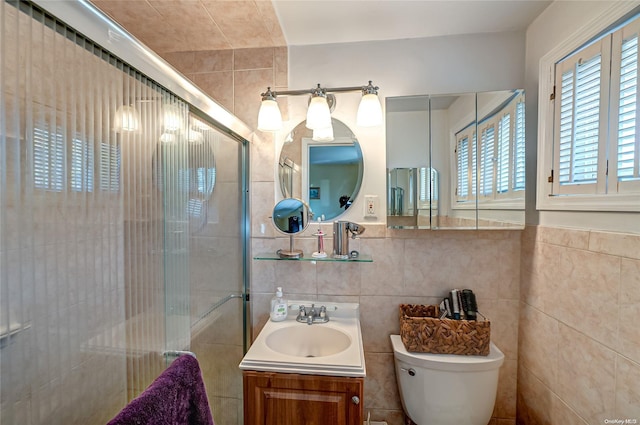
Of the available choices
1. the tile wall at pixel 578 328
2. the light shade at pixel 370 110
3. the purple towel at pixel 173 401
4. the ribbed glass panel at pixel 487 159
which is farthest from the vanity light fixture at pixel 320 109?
the purple towel at pixel 173 401

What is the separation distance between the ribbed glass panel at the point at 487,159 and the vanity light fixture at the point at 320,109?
1.70 feet

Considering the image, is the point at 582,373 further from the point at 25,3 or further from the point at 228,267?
the point at 25,3

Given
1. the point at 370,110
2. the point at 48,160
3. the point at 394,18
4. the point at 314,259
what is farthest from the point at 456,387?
the point at 394,18

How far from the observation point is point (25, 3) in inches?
18.3

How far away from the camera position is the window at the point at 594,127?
2.85 ft

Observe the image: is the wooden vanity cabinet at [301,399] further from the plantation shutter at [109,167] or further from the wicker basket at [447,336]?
the plantation shutter at [109,167]

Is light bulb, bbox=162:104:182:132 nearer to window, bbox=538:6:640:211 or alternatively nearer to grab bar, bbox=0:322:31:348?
grab bar, bbox=0:322:31:348

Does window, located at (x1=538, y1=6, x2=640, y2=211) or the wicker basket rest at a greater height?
window, located at (x1=538, y1=6, x2=640, y2=211)

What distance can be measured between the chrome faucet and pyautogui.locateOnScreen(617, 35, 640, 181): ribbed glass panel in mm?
1263

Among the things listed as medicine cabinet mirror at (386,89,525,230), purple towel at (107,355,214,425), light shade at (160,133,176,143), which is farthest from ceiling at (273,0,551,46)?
purple towel at (107,355,214,425)

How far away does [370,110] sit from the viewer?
1350 mm

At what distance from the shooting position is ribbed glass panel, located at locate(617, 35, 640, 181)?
0.85 m

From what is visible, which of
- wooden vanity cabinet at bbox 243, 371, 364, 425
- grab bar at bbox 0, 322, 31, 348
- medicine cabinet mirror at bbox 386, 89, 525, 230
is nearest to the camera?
grab bar at bbox 0, 322, 31, 348

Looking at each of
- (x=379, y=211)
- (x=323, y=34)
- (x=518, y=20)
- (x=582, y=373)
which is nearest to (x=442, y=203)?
(x=379, y=211)
